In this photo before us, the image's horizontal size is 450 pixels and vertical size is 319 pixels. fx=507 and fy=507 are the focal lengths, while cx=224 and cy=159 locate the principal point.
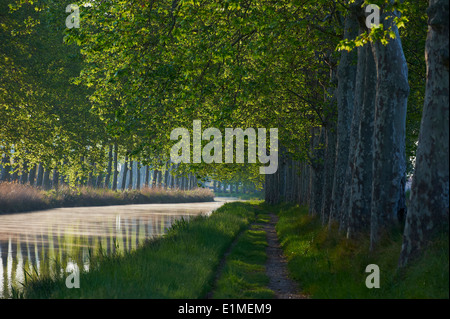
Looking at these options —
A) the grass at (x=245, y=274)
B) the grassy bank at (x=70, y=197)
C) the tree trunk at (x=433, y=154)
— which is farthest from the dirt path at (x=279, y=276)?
the grassy bank at (x=70, y=197)

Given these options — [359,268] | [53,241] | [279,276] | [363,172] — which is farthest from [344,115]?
[53,241]

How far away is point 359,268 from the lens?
402 inches

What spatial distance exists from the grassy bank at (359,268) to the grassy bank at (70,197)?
80.4 feet

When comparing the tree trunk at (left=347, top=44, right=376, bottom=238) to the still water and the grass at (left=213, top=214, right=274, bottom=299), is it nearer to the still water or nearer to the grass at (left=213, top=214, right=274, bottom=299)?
the grass at (left=213, top=214, right=274, bottom=299)

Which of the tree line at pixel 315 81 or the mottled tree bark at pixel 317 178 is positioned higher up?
the tree line at pixel 315 81

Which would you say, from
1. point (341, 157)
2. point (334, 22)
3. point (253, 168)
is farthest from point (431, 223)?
point (253, 168)

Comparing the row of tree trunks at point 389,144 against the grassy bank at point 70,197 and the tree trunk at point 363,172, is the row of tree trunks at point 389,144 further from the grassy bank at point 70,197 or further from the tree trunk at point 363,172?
the grassy bank at point 70,197

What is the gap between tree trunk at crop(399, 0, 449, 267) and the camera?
26.9 ft

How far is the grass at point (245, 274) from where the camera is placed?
9.80m

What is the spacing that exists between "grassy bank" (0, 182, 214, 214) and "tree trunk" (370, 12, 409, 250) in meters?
27.7

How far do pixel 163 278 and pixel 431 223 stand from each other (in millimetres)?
4802

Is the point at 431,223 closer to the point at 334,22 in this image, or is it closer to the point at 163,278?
the point at 163,278

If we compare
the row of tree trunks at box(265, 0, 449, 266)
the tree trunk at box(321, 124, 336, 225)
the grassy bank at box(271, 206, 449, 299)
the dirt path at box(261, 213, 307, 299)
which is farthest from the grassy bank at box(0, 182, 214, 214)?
the grassy bank at box(271, 206, 449, 299)

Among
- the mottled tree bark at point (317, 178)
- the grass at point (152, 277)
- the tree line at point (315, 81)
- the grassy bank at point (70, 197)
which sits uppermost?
the tree line at point (315, 81)
